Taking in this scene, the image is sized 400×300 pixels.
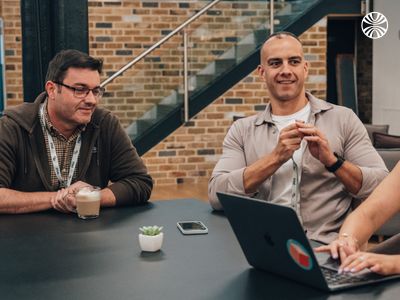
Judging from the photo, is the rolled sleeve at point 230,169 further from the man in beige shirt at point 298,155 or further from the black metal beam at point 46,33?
the black metal beam at point 46,33

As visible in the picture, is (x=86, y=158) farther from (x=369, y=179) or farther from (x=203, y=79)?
(x=203, y=79)

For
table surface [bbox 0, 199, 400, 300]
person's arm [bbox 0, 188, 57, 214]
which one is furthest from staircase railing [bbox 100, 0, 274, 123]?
table surface [bbox 0, 199, 400, 300]

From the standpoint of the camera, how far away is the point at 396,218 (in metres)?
4.58

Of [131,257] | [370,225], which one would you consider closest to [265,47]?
[370,225]

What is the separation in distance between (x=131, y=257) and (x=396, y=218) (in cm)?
314

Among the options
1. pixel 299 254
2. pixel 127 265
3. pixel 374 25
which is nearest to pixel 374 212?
pixel 299 254

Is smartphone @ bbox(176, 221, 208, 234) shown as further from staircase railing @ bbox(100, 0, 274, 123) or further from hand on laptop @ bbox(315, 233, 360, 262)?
staircase railing @ bbox(100, 0, 274, 123)

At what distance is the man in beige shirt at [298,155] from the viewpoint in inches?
96.1

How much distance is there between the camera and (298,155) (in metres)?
2.63

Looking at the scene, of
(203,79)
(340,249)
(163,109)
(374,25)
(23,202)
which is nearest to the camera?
(340,249)

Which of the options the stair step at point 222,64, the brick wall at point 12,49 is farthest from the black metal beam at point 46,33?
the brick wall at point 12,49

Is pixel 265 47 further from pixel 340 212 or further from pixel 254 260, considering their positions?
pixel 254 260

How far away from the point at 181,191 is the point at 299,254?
5801 millimetres

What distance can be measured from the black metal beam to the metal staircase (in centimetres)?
364
